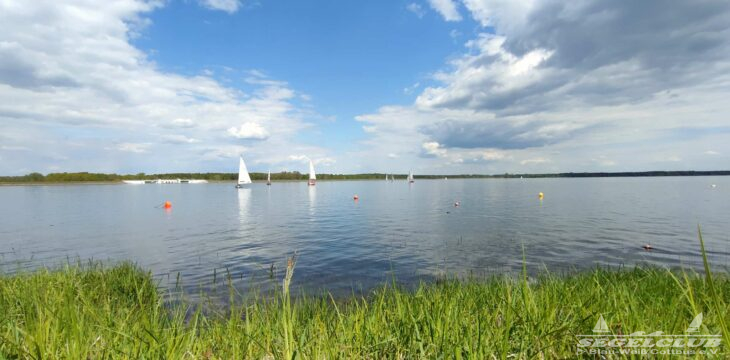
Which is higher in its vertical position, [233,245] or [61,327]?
[61,327]

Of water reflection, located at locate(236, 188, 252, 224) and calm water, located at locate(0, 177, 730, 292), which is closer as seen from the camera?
calm water, located at locate(0, 177, 730, 292)

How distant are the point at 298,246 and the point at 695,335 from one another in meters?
24.6

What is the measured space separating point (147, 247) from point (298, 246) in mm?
11679

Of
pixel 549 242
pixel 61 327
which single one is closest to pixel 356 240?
pixel 549 242

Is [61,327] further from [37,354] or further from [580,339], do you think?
[580,339]

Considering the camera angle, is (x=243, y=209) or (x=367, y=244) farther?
(x=243, y=209)

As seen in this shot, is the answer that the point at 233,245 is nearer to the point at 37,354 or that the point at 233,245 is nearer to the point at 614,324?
the point at 37,354

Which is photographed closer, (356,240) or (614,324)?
(614,324)

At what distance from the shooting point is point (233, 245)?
88.4 ft

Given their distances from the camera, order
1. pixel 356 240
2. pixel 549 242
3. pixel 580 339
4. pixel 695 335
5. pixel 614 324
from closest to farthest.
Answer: pixel 695 335 < pixel 580 339 < pixel 614 324 < pixel 549 242 < pixel 356 240

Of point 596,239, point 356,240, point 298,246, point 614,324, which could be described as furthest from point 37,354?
point 596,239

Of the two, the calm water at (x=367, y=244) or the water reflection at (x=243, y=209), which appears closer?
the calm water at (x=367, y=244)

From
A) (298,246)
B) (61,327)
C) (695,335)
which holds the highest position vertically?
(695,335)

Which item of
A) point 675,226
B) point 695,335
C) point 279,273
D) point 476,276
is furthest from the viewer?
point 675,226
